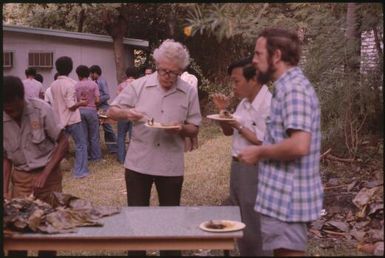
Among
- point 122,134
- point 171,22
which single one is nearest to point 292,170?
point 122,134

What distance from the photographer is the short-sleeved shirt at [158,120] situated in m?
4.24

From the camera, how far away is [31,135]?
4.15 metres

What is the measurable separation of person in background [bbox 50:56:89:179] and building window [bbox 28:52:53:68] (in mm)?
6807

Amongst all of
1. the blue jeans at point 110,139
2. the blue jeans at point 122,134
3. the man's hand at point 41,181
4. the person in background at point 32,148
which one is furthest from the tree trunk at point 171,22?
the man's hand at point 41,181

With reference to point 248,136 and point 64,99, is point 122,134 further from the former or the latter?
point 248,136

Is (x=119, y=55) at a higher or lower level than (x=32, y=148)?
higher

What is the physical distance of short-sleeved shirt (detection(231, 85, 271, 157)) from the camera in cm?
400

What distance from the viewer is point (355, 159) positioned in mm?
7879

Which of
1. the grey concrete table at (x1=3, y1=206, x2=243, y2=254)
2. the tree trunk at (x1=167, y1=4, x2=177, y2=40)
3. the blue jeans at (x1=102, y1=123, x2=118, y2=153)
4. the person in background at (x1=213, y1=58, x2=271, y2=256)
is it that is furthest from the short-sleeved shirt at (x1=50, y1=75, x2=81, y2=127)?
the tree trunk at (x1=167, y1=4, x2=177, y2=40)

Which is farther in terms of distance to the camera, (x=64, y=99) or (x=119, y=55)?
(x=119, y=55)

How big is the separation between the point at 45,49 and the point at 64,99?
294 inches

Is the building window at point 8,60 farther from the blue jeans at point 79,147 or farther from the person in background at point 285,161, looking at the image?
the person in background at point 285,161

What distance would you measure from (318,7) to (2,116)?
476 centimetres

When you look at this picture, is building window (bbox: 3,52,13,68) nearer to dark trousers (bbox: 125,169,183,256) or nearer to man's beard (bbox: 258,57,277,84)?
dark trousers (bbox: 125,169,183,256)
